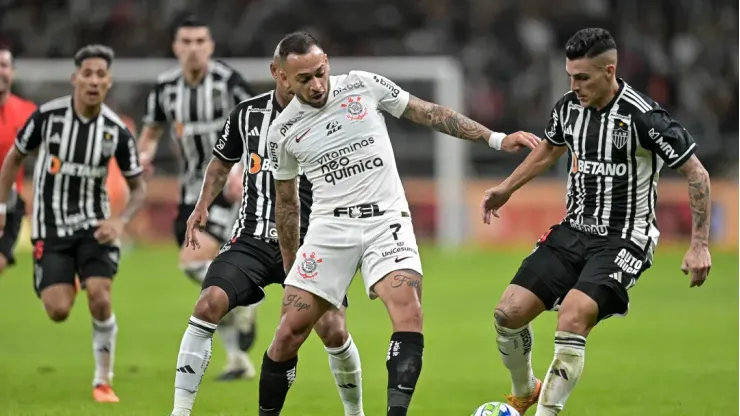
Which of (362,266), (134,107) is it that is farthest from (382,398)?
(134,107)

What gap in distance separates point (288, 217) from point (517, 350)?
1643 millimetres

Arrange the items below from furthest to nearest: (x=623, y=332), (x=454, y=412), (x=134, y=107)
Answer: (x=134, y=107) → (x=623, y=332) → (x=454, y=412)

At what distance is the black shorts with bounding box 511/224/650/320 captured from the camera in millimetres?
7055

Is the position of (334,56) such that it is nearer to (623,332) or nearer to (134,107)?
(134,107)

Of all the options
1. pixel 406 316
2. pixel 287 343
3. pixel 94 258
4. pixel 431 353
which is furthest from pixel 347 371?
pixel 431 353

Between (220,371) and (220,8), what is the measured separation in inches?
657

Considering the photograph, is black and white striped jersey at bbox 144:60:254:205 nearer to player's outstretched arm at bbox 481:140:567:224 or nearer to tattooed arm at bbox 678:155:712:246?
player's outstretched arm at bbox 481:140:567:224

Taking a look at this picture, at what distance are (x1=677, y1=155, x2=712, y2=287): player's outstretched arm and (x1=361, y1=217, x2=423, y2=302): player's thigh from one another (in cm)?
149

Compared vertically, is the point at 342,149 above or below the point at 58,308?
above

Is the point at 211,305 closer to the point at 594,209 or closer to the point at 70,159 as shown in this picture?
the point at 594,209

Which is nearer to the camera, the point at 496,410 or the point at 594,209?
the point at 496,410

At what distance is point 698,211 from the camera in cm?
688

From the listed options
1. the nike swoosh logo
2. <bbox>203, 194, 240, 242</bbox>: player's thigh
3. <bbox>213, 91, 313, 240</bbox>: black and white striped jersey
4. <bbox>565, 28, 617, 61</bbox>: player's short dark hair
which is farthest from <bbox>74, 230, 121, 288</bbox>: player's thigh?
<bbox>565, 28, 617, 61</bbox>: player's short dark hair

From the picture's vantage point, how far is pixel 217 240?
1067 cm
